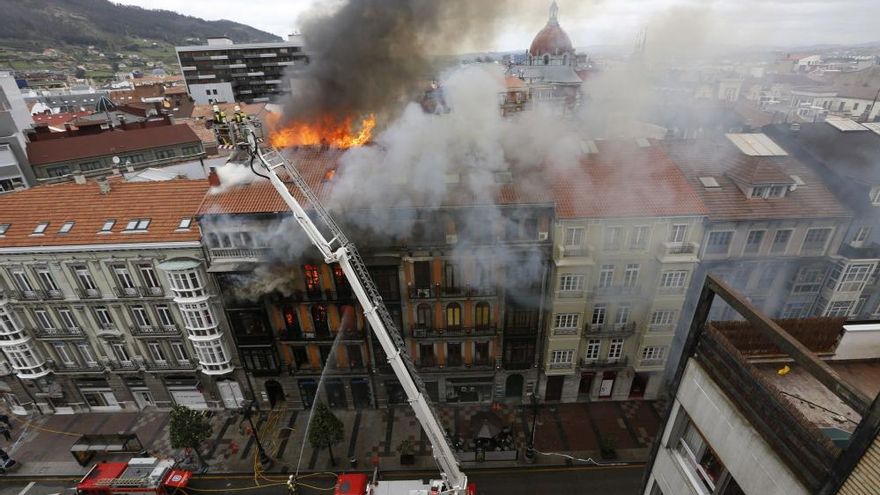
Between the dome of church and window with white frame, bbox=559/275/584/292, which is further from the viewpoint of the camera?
the dome of church

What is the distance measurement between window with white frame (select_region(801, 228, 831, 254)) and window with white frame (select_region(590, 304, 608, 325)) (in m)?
11.2

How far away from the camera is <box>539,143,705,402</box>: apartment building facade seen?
72.7 feet

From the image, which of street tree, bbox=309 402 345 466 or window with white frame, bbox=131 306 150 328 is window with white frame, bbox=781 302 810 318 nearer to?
street tree, bbox=309 402 345 466

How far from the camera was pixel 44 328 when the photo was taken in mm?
26359

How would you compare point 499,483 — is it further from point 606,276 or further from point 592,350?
point 606,276

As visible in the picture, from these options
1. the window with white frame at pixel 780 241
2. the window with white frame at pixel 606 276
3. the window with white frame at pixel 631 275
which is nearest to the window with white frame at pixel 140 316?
the window with white frame at pixel 606 276

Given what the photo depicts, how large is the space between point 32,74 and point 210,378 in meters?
166

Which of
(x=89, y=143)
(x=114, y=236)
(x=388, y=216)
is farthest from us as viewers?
(x=89, y=143)

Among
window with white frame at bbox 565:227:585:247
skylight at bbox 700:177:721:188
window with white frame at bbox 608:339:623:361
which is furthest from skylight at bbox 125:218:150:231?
skylight at bbox 700:177:721:188

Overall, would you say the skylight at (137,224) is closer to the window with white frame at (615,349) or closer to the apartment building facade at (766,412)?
the apartment building facade at (766,412)

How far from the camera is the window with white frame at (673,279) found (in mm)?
22906

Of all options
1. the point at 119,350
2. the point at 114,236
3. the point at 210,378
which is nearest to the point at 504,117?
the point at 114,236

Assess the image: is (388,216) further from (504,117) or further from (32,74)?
(32,74)

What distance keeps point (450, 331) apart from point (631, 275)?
10718 mm
